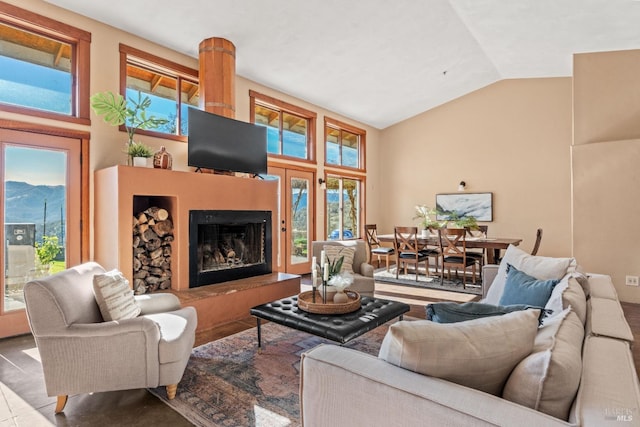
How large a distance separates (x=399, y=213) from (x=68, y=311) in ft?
24.4

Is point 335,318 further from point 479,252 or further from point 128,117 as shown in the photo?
point 479,252

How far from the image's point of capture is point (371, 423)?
1.12m

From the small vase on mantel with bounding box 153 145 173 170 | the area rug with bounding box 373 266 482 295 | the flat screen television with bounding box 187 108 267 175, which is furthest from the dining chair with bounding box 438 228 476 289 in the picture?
the small vase on mantel with bounding box 153 145 173 170

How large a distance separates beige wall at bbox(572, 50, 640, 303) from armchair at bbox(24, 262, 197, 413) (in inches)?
215

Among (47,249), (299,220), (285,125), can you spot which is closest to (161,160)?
(47,249)

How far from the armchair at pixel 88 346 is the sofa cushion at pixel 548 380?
1.96 metres

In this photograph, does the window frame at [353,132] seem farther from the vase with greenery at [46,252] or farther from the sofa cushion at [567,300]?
the sofa cushion at [567,300]

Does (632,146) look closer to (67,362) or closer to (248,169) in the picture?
(248,169)

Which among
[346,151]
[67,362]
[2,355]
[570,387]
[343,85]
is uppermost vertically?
[343,85]

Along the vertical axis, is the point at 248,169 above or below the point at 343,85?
below

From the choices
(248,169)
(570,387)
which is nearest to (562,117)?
(248,169)

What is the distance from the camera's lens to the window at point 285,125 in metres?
5.81

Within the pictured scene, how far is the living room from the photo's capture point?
402cm

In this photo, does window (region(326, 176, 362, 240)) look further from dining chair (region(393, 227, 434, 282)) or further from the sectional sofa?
the sectional sofa
